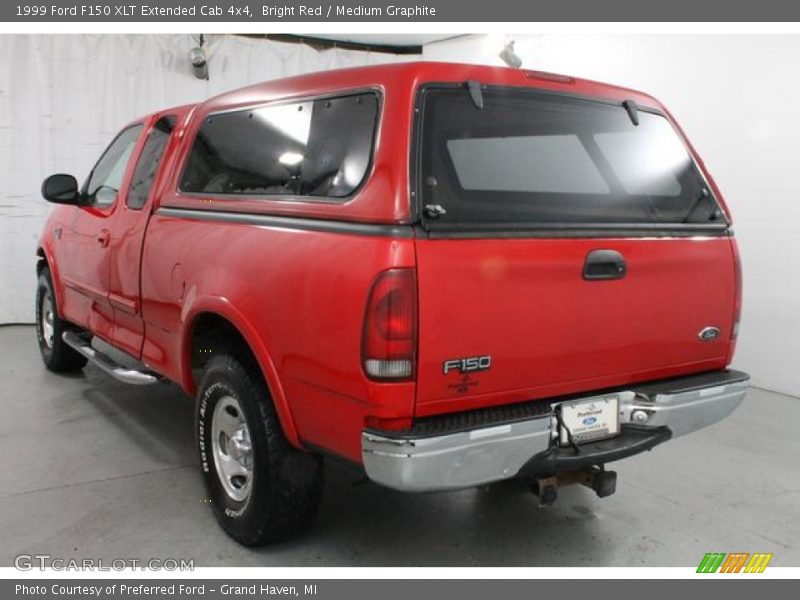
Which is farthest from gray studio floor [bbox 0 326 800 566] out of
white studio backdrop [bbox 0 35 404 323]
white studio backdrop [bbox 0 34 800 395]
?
white studio backdrop [bbox 0 35 404 323]

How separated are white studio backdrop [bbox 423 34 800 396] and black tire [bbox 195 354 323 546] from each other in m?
4.15

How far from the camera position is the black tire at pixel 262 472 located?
2.63 m

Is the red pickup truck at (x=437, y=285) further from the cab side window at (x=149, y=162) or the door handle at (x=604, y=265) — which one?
the cab side window at (x=149, y=162)

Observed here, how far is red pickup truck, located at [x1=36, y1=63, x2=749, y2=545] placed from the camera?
2178mm

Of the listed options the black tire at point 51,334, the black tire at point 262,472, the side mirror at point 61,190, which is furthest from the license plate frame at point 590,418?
the black tire at point 51,334

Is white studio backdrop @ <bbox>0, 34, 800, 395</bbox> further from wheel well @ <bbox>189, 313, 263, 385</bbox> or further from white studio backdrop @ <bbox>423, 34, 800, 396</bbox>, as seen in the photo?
wheel well @ <bbox>189, 313, 263, 385</bbox>

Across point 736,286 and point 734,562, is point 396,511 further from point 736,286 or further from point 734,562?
point 736,286

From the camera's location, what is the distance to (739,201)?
551 cm

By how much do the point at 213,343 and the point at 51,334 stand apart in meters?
2.99

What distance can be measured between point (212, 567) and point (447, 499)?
1.15 metres

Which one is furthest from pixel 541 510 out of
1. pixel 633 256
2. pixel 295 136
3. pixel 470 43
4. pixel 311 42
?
pixel 311 42

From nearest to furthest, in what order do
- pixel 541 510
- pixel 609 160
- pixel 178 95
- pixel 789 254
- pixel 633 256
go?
pixel 633 256 → pixel 609 160 → pixel 541 510 → pixel 789 254 → pixel 178 95

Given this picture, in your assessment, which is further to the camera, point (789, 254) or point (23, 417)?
point (789, 254)

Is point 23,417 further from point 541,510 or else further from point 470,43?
point 470,43
